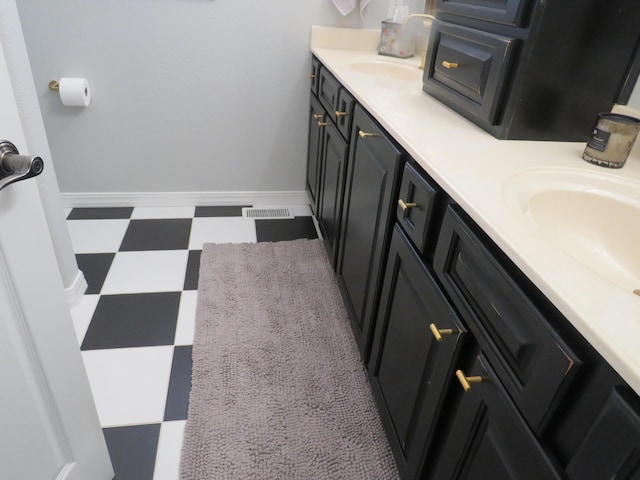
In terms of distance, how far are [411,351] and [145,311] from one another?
114cm

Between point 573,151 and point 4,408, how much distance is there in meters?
1.27

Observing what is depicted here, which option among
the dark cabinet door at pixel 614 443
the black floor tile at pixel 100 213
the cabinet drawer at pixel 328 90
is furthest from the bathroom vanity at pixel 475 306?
the black floor tile at pixel 100 213

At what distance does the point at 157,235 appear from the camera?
2191mm

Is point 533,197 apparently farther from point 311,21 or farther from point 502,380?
point 311,21

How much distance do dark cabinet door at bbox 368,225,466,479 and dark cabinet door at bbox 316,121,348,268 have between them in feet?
1.94

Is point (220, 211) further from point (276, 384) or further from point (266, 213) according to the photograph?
point (276, 384)

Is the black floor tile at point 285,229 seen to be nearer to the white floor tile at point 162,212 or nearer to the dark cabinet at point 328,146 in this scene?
the dark cabinet at point 328,146

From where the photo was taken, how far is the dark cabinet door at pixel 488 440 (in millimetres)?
575

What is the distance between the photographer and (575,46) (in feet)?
3.17

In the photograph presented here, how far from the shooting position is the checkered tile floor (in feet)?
4.07

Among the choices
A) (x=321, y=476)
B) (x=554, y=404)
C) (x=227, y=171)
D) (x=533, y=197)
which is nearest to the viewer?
(x=554, y=404)

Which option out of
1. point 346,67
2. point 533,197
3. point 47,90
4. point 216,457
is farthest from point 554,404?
point 47,90

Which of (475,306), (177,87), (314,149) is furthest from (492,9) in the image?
(177,87)

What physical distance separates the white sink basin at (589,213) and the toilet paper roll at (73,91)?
197 centimetres
